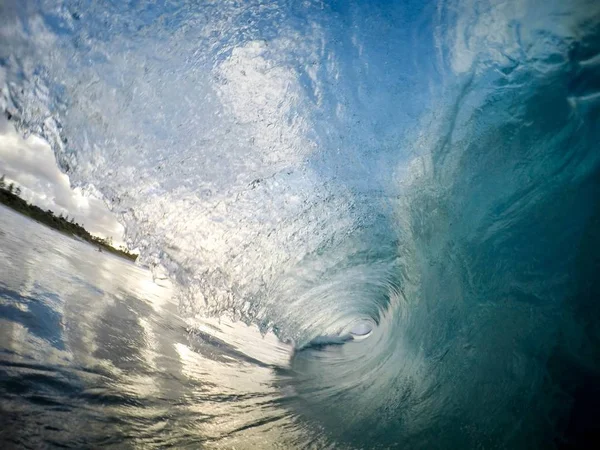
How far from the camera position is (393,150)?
4898 millimetres

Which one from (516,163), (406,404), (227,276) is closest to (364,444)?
(406,404)

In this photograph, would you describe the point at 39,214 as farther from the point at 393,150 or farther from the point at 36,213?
the point at 393,150

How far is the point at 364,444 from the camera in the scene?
257 cm

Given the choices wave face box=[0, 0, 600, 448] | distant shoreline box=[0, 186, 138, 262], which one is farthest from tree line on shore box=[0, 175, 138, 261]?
wave face box=[0, 0, 600, 448]

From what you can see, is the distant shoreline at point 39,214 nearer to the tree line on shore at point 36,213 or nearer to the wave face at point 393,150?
the tree line on shore at point 36,213

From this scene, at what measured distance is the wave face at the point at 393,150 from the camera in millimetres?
3221

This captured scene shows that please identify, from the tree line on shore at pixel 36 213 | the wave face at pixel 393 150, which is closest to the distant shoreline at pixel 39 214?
the tree line on shore at pixel 36 213

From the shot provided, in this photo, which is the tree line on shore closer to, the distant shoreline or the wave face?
the distant shoreline

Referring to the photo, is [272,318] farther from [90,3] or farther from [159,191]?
[90,3]

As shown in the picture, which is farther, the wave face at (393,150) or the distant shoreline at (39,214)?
the distant shoreline at (39,214)

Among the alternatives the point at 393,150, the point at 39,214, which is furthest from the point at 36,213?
the point at 393,150

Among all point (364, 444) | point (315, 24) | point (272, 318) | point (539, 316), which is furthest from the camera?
point (272, 318)

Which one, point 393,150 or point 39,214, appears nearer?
point 393,150

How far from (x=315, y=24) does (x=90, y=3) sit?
2.26 metres
